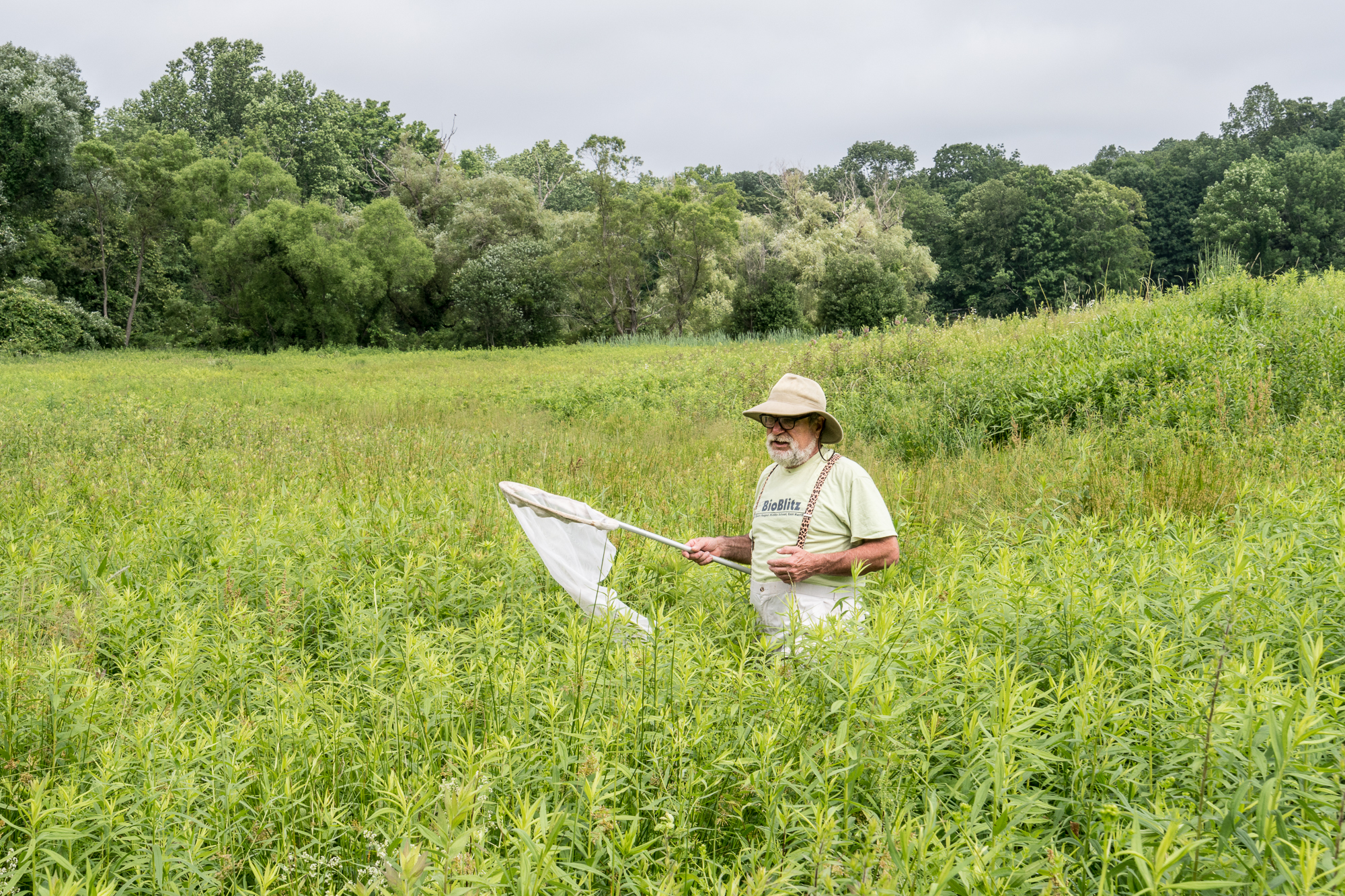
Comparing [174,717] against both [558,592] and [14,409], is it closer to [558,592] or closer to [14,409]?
[558,592]

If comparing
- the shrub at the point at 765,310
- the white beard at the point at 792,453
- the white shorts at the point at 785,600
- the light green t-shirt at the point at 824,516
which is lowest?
the white shorts at the point at 785,600

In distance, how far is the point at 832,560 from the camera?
394 cm

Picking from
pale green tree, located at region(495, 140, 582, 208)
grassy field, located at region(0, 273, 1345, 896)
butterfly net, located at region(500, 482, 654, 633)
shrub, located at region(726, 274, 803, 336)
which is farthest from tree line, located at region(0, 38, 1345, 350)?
butterfly net, located at region(500, 482, 654, 633)

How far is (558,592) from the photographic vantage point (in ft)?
15.9

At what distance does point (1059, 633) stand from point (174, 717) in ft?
11.0

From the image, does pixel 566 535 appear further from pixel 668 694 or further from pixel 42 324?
pixel 42 324

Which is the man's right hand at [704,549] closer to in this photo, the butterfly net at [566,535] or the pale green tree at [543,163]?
the butterfly net at [566,535]

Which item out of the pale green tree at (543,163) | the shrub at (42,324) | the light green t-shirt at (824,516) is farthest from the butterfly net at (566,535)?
the pale green tree at (543,163)

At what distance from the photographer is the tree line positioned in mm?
38469

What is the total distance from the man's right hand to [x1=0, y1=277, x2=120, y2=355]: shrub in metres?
38.2

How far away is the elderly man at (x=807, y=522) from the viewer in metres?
3.96

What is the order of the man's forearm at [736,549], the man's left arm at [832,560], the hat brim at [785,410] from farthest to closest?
1. the man's forearm at [736,549]
2. the hat brim at [785,410]
3. the man's left arm at [832,560]

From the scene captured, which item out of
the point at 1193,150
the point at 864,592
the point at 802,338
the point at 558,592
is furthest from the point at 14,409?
the point at 1193,150

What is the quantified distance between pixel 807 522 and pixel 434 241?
152 feet
